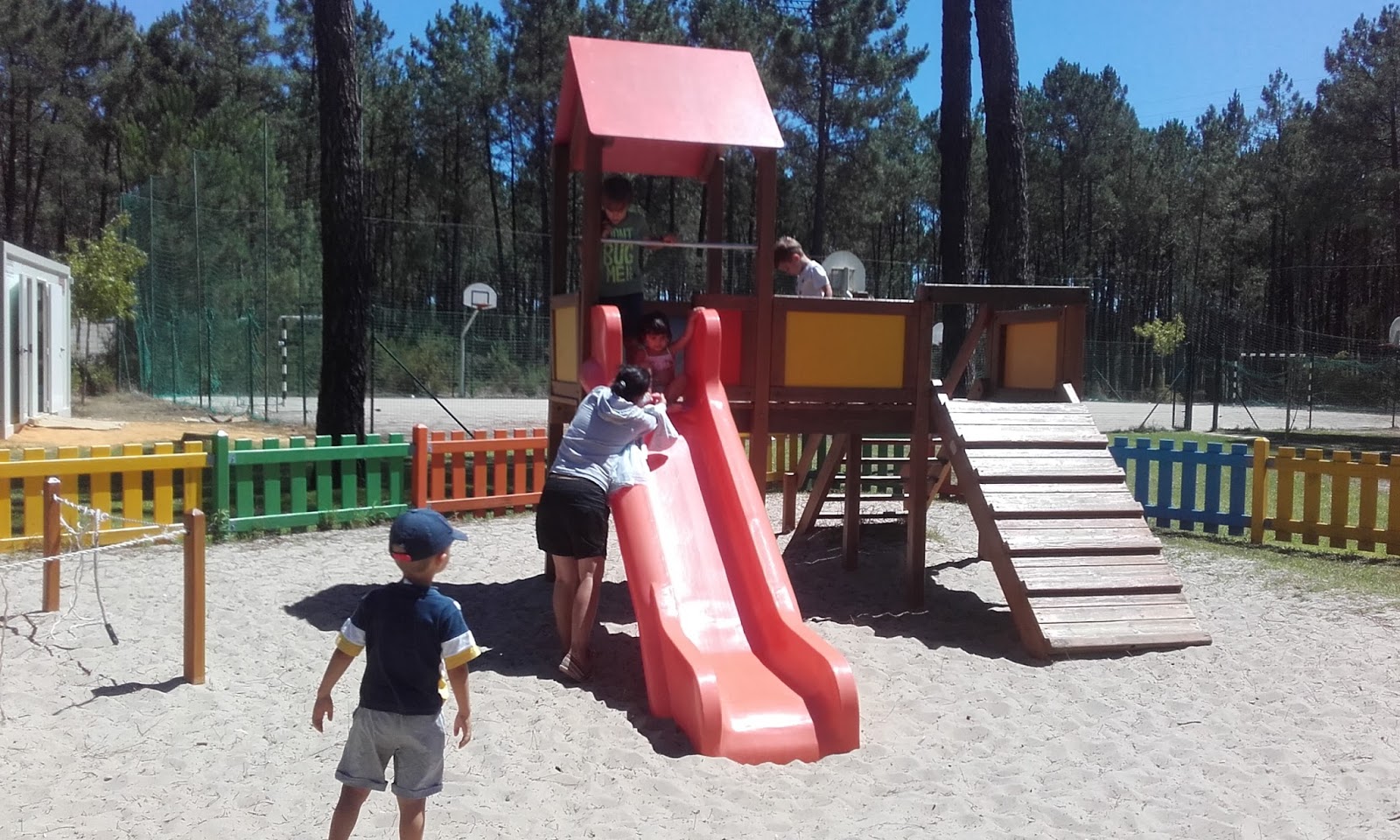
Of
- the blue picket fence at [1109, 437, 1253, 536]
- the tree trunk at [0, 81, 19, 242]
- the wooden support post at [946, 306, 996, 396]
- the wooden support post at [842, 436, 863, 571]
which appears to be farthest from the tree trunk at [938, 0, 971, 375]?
the tree trunk at [0, 81, 19, 242]

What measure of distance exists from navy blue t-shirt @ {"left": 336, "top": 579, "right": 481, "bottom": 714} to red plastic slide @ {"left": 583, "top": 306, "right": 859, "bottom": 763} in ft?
5.73

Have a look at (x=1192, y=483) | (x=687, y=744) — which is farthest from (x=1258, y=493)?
(x=687, y=744)

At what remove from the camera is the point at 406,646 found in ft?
10.4

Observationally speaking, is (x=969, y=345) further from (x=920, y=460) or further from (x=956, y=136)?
(x=956, y=136)

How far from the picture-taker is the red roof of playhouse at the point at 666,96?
6.89m

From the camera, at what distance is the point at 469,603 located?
7.56m

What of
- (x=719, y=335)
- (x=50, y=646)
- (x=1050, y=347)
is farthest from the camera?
(x=1050, y=347)

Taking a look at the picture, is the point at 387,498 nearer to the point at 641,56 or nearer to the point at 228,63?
the point at 641,56

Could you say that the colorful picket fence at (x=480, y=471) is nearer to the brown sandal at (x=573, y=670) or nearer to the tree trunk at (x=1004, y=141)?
the brown sandal at (x=573, y=670)

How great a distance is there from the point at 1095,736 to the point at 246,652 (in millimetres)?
4385

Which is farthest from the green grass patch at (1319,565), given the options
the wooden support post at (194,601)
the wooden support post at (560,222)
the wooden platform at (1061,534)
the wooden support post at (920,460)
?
the wooden support post at (194,601)

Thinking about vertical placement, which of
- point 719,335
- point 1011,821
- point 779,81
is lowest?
point 1011,821

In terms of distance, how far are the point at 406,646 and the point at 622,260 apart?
450 cm

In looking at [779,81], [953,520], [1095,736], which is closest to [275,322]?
[779,81]
